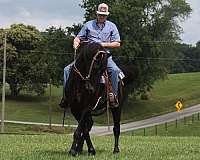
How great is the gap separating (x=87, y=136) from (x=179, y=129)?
43.5m

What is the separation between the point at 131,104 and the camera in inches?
3086

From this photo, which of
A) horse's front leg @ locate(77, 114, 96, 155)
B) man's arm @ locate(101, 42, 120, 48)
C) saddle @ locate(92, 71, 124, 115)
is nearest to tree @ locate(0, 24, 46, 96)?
horse's front leg @ locate(77, 114, 96, 155)

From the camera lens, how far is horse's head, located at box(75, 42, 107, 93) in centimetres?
975

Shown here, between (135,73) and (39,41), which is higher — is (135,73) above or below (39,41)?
below

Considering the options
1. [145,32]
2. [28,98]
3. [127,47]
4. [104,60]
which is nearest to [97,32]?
[104,60]

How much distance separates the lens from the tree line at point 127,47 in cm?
6931

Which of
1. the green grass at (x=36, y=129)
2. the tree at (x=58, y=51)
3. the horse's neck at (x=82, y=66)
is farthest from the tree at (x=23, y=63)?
the horse's neck at (x=82, y=66)

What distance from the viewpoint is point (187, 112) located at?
72062 millimetres

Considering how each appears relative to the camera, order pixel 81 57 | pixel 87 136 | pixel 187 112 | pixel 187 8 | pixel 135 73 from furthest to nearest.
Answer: pixel 187 8 < pixel 187 112 < pixel 135 73 < pixel 87 136 < pixel 81 57

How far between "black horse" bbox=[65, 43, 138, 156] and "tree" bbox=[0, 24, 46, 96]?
67791mm

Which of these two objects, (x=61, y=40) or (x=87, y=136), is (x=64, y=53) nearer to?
(x=61, y=40)

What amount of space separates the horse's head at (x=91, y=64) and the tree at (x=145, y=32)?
2243 inches

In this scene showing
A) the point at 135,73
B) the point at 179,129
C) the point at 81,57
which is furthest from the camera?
the point at 179,129

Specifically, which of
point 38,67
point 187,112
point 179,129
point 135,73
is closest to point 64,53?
point 38,67
